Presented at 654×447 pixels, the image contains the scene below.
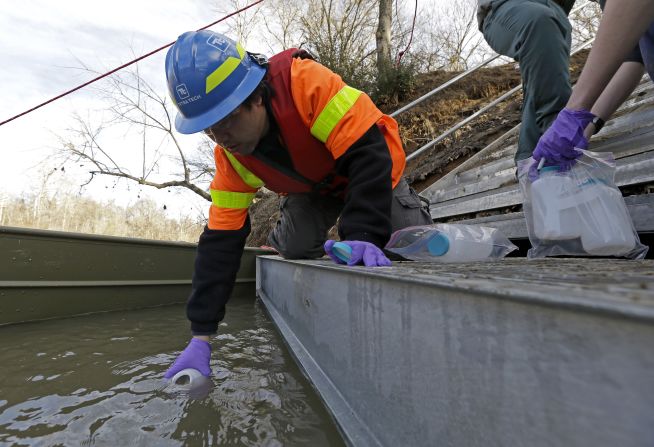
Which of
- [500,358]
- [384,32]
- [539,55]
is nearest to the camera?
[500,358]

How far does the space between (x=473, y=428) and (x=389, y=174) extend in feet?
3.40

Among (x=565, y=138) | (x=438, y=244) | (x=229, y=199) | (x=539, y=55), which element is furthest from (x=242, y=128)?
(x=539, y=55)

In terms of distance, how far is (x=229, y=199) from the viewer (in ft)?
5.71

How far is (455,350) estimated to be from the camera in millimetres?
526

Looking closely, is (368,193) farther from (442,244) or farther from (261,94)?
(261,94)

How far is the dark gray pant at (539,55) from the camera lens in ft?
6.53

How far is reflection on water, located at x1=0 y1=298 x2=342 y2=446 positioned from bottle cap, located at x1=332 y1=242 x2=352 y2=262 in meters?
0.47

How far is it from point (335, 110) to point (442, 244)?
0.67 metres

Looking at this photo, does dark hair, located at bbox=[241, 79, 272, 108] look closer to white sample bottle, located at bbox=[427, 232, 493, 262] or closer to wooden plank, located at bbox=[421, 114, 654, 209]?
white sample bottle, located at bbox=[427, 232, 493, 262]

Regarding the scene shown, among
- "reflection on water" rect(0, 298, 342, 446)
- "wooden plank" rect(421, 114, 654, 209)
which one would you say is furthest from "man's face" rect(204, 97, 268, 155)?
"wooden plank" rect(421, 114, 654, 209)

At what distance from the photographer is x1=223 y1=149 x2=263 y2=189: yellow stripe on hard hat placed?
68.6 inches

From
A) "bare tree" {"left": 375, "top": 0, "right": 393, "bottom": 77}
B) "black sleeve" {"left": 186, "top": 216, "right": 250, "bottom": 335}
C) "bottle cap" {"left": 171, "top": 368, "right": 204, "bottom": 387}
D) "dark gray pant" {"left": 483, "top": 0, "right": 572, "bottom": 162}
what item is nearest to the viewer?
"bottle cap" {"left": 171, "top": 368, "right": 204, "bottom": 387}

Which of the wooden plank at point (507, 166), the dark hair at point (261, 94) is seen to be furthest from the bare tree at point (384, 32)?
the dark hair at point (261, 94)

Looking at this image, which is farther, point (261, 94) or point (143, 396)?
point (261, 94)
